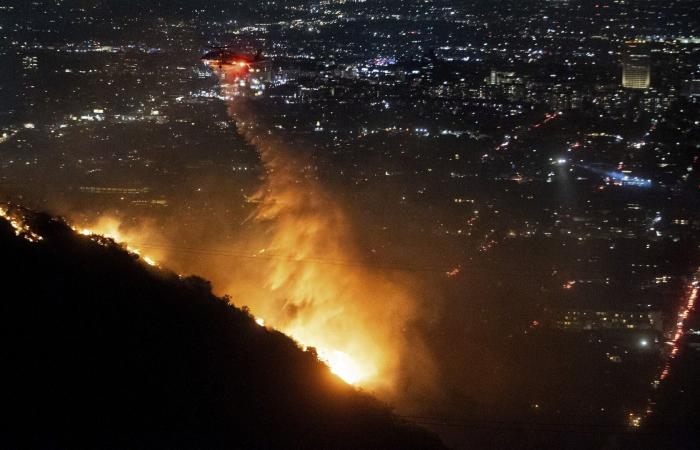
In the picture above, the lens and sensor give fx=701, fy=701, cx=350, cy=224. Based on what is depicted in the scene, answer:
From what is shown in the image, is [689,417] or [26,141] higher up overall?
[26,141]

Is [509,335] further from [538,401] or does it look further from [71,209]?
[71,209]

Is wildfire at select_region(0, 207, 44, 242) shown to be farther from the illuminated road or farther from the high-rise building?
the high-rise building

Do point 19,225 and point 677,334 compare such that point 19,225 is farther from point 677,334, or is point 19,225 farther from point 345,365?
point 677,334

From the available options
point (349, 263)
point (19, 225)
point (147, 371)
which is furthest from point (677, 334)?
point (19, 225)

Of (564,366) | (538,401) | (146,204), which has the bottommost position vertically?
Result: (538,401)

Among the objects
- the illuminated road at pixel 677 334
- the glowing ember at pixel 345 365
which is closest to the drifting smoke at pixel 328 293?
the glowing ember at pixel 345 365

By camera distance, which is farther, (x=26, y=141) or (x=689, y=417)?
(x=26, y=141)

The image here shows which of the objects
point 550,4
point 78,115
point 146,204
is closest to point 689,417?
point 146,204
